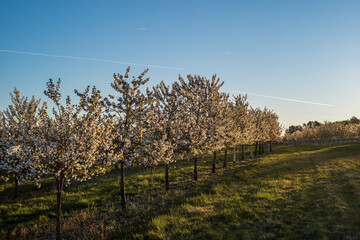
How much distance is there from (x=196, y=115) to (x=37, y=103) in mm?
18276

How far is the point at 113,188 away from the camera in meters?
18.8

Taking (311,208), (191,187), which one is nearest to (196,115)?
(191,187)

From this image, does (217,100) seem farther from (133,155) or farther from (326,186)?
(133,155)

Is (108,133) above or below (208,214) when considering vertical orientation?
above

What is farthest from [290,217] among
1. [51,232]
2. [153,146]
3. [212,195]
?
[51,232]

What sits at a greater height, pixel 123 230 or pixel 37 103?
pixel 37 103

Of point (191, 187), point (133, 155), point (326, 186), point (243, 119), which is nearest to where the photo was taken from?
point (133, 155)

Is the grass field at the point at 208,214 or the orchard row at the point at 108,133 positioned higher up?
the orchard row at the point at 108,133

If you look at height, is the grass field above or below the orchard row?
below

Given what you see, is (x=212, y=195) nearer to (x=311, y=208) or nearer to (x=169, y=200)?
(x=169, y=200)

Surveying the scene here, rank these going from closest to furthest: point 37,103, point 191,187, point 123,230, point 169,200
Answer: point 123,230
point 169,200
point 191,187
point 37,103

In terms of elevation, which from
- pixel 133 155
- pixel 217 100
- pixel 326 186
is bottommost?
pixel 326 186

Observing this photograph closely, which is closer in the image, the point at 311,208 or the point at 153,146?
the point at 311,208

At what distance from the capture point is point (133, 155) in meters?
12.2
